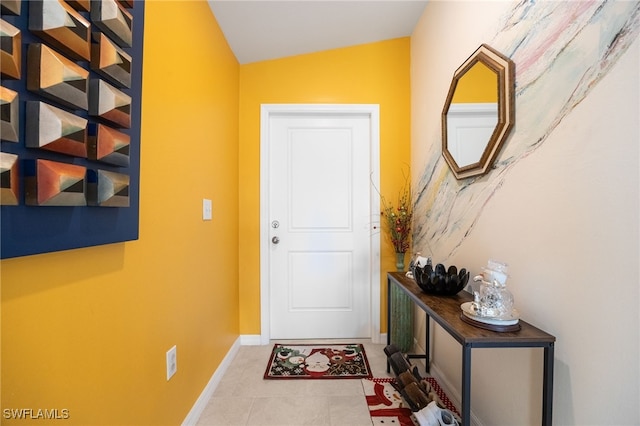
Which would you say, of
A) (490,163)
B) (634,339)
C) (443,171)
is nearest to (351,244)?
(443,171)

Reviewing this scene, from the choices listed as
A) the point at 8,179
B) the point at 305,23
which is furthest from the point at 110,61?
the point at 305,23

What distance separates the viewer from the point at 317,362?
1.99 m

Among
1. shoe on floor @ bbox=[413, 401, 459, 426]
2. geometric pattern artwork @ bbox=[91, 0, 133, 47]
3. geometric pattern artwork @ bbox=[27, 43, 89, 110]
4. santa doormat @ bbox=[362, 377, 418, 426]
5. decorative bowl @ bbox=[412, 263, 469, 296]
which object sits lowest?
santa doormat @ bbox=[362, 377, 418, 426]

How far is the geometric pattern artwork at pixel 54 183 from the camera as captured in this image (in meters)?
0.59

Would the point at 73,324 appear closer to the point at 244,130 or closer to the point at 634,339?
the point at 634,339

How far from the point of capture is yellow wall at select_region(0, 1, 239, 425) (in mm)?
661

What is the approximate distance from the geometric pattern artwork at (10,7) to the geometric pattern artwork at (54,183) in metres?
0.30

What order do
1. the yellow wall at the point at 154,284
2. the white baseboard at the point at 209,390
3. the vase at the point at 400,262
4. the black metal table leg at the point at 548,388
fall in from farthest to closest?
the vase at the point at 400,262 < the white baseboard at the point at 209,390 < the black metal table leg at the point at 548,388 < the yellow wall at the point at 154,284

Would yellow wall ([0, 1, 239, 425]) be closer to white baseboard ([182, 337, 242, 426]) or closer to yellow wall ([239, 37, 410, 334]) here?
white baseboard ([182, 337, 242, 426])

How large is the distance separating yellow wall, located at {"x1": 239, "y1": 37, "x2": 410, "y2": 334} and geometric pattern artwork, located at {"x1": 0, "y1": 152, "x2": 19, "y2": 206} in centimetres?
173

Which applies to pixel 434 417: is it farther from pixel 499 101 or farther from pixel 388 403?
pixel 499 101

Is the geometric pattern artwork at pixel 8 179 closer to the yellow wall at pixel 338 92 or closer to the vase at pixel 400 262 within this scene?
the yellow wall at pixel 338 92

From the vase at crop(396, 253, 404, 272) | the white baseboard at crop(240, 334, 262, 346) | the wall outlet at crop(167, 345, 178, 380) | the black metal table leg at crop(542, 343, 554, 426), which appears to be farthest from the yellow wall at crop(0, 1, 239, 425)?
the black metal table leg at crop(542, 343, 554, 426)

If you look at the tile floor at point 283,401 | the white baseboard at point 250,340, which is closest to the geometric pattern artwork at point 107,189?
the tile floor at point 283,401
